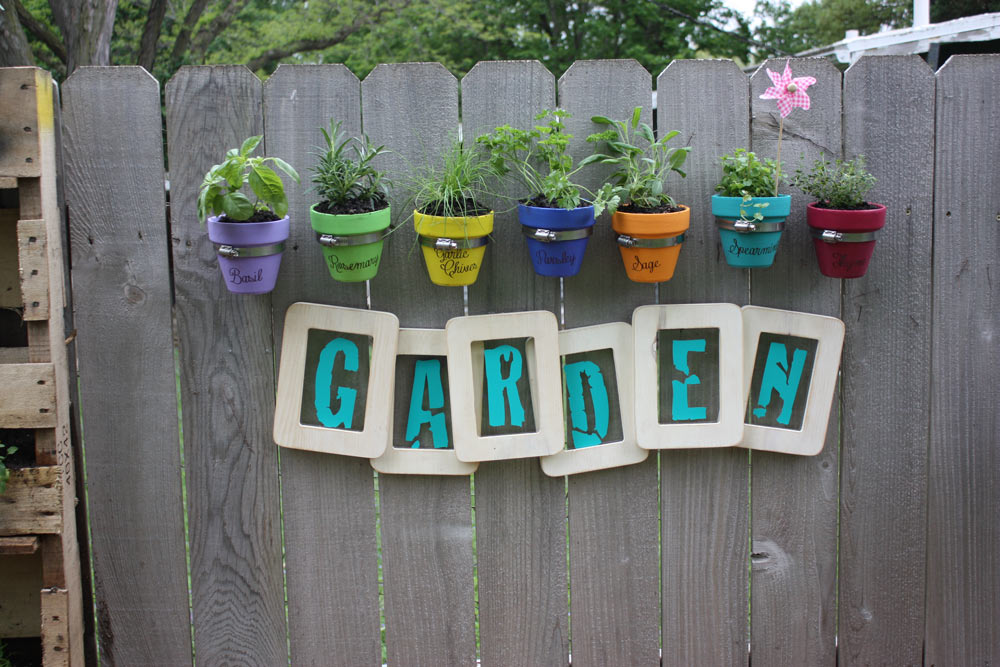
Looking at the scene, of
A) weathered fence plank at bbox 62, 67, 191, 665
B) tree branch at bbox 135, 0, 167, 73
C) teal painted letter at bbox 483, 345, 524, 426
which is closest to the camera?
weathered fence plank at bbox 62, 67, 191, 665

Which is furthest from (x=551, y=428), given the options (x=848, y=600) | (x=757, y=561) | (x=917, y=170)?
(x=917, y=170)

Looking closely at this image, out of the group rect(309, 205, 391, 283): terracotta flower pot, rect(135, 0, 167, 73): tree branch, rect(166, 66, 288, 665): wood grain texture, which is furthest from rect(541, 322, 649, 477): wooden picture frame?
rect(135, 0, 167, 73): tree branch

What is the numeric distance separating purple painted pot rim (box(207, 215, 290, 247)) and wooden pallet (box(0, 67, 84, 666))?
40 cm

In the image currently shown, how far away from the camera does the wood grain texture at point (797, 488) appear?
7.30 ft

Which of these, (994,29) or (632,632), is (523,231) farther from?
(994,29)

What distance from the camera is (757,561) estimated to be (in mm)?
2410

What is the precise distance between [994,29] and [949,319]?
552 centimetres

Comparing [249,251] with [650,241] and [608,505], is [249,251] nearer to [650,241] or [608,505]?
[650,241]

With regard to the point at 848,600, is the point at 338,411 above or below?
above

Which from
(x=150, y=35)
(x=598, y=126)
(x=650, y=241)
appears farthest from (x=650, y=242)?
(x=150, y=35)

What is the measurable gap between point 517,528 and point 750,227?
990 mm

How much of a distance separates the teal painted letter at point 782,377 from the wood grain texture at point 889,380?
147 mm

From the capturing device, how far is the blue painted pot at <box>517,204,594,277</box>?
6.50ft

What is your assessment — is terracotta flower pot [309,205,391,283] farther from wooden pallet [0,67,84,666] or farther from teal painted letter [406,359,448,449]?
wooden pallet [0,67,84,666]
